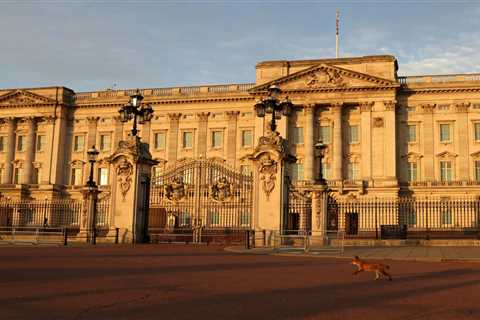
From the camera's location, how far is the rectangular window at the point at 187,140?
62.4m

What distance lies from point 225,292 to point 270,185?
13.0 metres

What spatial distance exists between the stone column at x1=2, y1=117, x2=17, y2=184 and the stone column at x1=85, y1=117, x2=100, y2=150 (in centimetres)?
952

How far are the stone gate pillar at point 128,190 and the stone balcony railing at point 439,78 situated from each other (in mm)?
39452

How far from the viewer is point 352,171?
184ft

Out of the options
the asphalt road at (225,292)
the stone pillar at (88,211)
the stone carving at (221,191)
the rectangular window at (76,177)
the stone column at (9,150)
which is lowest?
the asphalt road at (225,292)

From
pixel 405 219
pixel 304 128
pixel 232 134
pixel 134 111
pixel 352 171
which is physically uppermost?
pixel 304 128

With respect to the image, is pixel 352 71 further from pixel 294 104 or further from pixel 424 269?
pixel 424 269

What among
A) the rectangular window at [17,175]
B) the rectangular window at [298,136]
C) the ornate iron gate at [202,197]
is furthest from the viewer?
the rectangular window at [17,175]

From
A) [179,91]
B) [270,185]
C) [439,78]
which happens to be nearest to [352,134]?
[439,78]

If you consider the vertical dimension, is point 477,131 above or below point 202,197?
above

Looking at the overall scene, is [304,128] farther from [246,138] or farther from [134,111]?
[134,111]

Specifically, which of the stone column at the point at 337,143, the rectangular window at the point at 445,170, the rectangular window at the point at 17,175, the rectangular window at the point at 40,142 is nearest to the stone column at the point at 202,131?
the stone column at the point at 337,143

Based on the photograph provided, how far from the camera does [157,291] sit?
357 inches

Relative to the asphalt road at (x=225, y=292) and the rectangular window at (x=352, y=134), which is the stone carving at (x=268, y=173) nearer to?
the asphalt road at (x=225, y=292)
